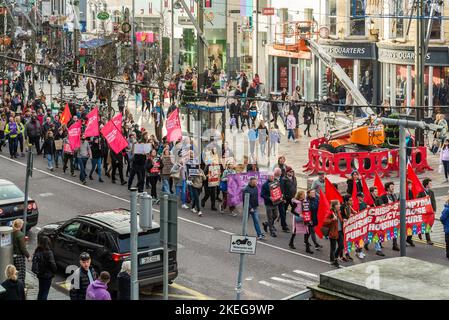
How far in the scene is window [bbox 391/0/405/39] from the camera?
45.3m

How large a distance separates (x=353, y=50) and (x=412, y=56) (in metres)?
5.04

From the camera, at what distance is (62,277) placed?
64.4 ft

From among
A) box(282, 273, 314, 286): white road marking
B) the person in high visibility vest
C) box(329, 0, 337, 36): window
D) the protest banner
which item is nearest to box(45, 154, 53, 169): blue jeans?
the person in high visibility vest

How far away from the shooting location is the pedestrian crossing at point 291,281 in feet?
60.9

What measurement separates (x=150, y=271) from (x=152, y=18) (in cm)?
7906

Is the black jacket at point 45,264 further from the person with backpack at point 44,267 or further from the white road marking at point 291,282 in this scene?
the white road marking at point 291,282

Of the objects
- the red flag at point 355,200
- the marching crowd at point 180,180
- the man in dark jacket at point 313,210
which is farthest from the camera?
the red flag at point 355,200

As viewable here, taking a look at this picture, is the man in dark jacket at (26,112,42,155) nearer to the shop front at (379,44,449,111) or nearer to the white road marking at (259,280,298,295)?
the shop front at (379,44,449,111)

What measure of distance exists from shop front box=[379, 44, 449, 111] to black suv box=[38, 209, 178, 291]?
27550 millimetres

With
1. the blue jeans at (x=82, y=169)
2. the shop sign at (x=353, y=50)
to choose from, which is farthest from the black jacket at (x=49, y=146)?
the shop sign at (x=353, y=50)

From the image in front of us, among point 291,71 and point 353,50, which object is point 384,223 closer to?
point 353,50

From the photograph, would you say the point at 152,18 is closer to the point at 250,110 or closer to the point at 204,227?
the point at 250,110

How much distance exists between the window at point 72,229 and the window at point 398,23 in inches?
1145

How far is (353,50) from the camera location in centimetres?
4909
